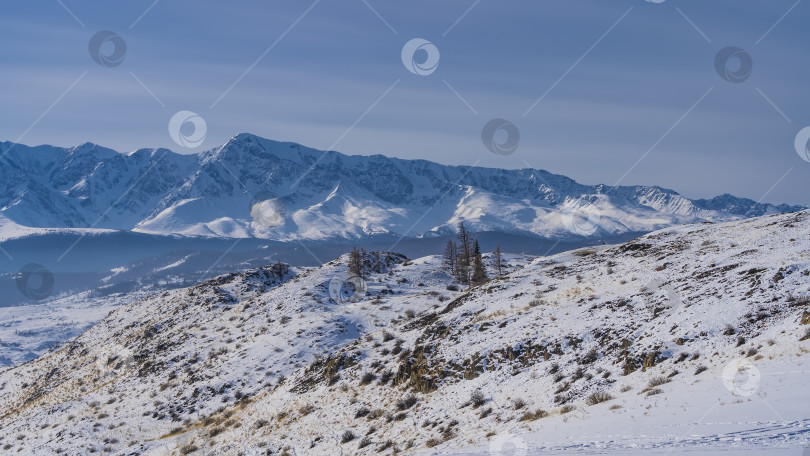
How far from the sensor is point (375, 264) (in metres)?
81.9

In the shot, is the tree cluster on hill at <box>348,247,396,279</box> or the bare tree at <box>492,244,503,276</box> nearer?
the tree cluster on hill at <box>348,247,396,279</box>

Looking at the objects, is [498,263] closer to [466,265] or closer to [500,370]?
[466,265]

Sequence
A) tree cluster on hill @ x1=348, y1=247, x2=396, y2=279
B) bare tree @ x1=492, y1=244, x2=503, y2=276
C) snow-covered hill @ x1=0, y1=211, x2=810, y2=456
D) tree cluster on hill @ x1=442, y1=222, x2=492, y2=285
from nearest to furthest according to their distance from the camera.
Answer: snow-covered hill @ x1=0, y1=211, x2=810, y2=456
tree cluster on hill @ x1=442, y1=222, x2=492, y2=285
tree cluster on hill @ x1=348, y1=247, x2=396, y2=279
bare tree @ x1=492, y1=244, x2=503, y2=276

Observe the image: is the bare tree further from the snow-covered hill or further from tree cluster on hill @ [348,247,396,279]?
the snow-covered hill

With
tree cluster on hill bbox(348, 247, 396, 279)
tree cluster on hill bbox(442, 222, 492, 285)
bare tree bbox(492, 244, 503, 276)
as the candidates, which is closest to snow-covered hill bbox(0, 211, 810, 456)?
tree cluster on hill bbox(442, 222, 492, 285)

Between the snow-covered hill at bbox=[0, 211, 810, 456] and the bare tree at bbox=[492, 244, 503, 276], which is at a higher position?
the bare tree at bbox=[492, 244, 503, 276]

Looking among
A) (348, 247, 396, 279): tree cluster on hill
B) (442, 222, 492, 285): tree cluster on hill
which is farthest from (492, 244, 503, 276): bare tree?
(348, 247, 396, 279): tree cluster on hill

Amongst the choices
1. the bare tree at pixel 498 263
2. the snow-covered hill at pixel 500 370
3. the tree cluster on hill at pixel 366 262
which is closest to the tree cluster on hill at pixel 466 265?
the bare tree at pixel 498 263

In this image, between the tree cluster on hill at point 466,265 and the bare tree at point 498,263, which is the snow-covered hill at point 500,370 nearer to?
the tree cluster on hill at point 466,265

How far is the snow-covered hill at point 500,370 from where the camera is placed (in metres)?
16.2

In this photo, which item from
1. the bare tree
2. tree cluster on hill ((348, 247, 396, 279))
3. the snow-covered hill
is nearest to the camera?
the snow-covered hill

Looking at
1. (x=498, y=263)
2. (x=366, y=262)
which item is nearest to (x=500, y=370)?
(x=498, y=263)

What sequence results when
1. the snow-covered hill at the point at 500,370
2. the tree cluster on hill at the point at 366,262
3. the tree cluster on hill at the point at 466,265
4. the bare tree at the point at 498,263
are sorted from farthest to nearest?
1. the bare tree at the point at 498,263
2. the tree cluster on hill at the point at 366,262
3. the tree cluster on hill at the point at 466,265
4. the snow-covered hill at the point at 500,370

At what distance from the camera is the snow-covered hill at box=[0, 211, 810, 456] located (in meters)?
16.2
